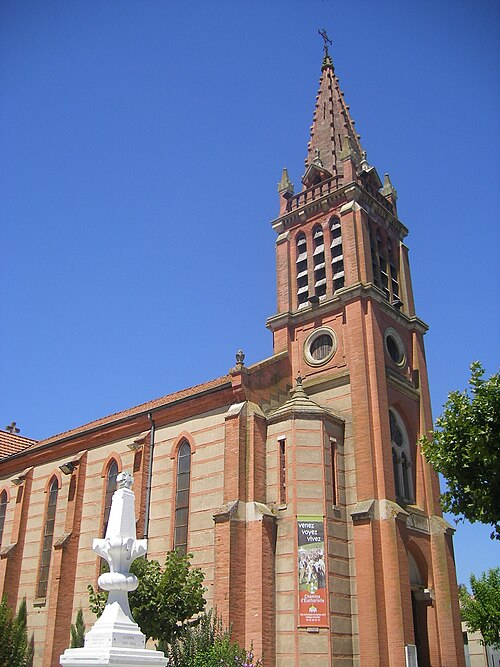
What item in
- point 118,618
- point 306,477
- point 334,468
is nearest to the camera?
point 118,618

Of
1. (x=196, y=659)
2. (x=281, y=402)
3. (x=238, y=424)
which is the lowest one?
(x=196, y=659)

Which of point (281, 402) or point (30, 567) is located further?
point (30, 567)

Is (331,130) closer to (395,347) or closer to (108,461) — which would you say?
(395,347)

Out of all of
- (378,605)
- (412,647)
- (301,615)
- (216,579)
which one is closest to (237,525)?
(216,579)

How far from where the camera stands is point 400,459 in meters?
30.3

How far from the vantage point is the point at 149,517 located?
30625mm

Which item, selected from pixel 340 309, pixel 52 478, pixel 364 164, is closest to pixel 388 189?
pixel 364 164

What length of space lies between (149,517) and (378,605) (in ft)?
38.0

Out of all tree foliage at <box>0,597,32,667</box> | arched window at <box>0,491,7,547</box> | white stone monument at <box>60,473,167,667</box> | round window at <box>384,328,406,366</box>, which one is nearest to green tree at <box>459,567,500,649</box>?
round window at <box>384,328,406,366</box>

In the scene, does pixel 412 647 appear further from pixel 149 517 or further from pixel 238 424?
pixel 149 517

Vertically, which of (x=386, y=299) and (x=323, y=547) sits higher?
(x=386, y=299)

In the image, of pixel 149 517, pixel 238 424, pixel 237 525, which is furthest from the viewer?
pixel 149 517

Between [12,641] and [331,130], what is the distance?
1303 inches

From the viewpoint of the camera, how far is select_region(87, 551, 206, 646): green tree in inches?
871
